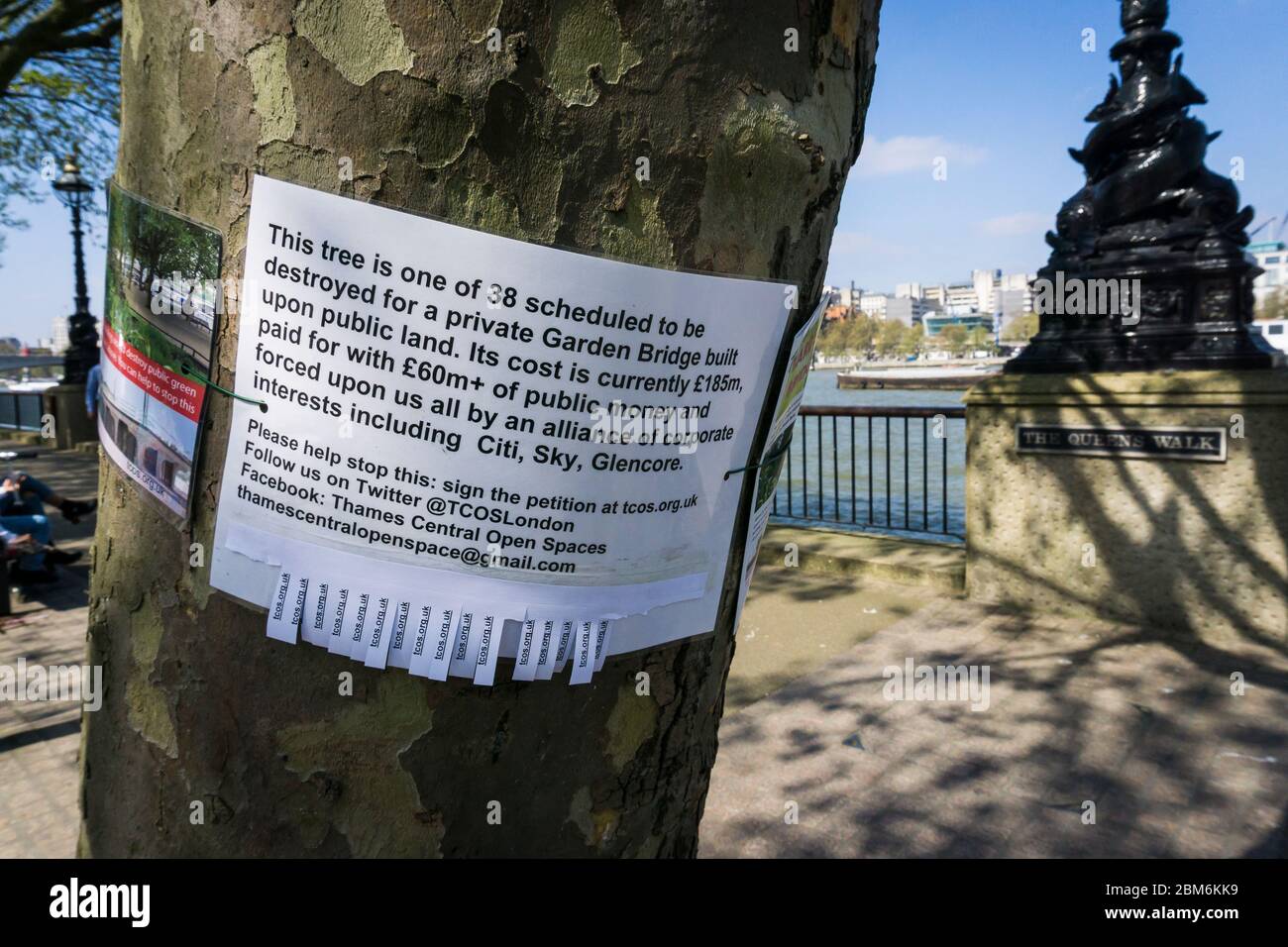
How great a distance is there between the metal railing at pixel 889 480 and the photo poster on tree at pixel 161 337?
401 cm

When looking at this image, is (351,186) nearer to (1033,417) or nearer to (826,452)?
(1033,417)

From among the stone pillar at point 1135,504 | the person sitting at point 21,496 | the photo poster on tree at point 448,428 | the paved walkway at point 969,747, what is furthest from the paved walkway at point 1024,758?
the person sitting at point 21,496

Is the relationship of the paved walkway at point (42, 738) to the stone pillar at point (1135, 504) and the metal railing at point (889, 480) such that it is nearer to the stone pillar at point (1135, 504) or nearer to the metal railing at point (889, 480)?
the metal railing at point (889, 480)

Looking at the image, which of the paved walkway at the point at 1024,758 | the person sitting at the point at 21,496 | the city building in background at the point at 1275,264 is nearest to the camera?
the paved walkway at the point at 1024,758

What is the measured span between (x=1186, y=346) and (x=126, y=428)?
241 inches

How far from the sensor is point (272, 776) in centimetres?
105

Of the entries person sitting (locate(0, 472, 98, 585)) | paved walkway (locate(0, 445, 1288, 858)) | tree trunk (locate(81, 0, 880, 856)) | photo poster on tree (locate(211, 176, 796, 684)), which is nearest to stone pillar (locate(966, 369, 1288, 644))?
paved walkway (locate(0, 445, 1288, 858))

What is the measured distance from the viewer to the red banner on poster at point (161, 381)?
3.50ft

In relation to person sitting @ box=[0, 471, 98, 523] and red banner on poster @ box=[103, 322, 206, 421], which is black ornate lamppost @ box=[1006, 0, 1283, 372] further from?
person sitting @ box=[0, 471, 98, 523]

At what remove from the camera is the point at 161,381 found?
1098 millimetres

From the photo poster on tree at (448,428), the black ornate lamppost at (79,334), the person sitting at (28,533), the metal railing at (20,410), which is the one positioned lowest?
the person sitting at (28,533)

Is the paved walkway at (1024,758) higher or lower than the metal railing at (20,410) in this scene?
lower

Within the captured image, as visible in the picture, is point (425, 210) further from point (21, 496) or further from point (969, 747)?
point (21, 496)
